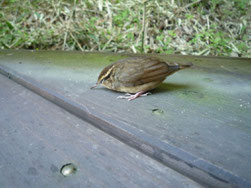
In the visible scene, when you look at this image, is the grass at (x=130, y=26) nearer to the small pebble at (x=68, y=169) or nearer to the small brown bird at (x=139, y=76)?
the small brown bird at (x=139, y=76)

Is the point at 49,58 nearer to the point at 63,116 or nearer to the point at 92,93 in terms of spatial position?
the point at 92,93

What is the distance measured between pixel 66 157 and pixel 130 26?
14.3 feet

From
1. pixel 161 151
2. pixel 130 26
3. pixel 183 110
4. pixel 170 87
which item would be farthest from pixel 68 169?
pixel 130 26

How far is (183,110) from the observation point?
1.43 m

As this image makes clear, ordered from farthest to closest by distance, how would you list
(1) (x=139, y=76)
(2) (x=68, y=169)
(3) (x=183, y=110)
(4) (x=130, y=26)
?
(4) (x=130, y=26), (1) (x=139, y=76), (3) (x=183, y=110), (2) (x=68, y=169)

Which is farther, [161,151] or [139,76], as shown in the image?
[139,76]

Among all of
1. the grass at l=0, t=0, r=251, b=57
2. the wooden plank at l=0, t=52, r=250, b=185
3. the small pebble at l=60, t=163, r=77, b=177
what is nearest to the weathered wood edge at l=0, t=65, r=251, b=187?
the wooden plank at l=0, t=52, r=250, b=185

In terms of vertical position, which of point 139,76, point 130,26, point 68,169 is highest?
point 130,26

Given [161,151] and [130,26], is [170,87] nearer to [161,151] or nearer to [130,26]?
[161,151]

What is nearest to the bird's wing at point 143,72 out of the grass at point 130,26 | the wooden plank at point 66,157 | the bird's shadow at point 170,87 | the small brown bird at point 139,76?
the small brown bird at point 139,76

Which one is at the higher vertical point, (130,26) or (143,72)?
(130,26)

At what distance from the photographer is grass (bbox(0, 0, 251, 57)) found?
4.46 metres

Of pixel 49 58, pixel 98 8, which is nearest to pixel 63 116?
pixel 49 58

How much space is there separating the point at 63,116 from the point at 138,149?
0.55m
